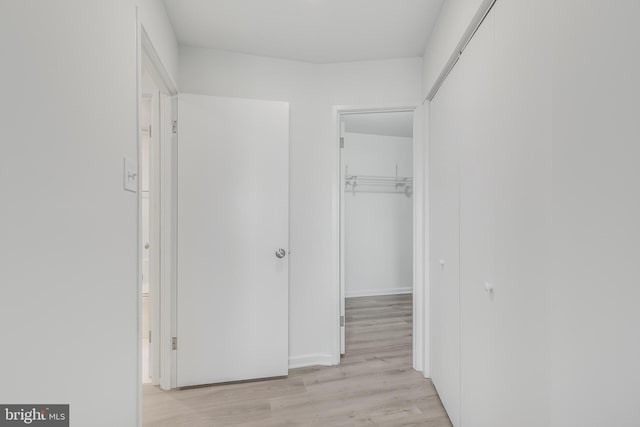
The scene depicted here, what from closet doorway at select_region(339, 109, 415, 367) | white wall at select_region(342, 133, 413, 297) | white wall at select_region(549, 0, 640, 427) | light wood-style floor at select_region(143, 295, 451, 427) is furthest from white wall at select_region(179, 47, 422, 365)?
white wall at select_region(342, 133, 413, 297)

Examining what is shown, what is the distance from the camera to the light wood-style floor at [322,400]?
1646mm

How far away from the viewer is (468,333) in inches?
54.5

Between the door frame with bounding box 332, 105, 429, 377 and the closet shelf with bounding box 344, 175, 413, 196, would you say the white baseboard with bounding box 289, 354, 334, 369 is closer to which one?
the door frame with bounding box 332, 105, 429, 377

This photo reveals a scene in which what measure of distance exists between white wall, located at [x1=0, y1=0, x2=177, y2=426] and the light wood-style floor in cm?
62

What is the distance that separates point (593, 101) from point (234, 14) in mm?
1874

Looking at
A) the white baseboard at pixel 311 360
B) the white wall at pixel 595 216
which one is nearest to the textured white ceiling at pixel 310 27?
the white wall at pixel 595 216

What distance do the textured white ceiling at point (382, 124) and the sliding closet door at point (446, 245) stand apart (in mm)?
1671

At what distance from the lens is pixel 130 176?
47.9 inches

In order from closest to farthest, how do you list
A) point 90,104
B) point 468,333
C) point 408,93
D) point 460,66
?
point 90,104 → point 468,333 → point 460,66 → point 408,93

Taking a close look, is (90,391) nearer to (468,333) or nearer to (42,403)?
(42,403)

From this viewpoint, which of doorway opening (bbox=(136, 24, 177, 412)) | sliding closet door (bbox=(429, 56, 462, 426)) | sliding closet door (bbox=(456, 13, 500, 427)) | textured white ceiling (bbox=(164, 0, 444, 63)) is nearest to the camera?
sliding closet door (bbox=(456, 13, 500, 427))

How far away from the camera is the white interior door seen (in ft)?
6.45

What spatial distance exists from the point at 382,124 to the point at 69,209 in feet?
12.2

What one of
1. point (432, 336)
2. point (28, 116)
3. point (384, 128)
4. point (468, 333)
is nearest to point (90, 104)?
point (28, 116)
